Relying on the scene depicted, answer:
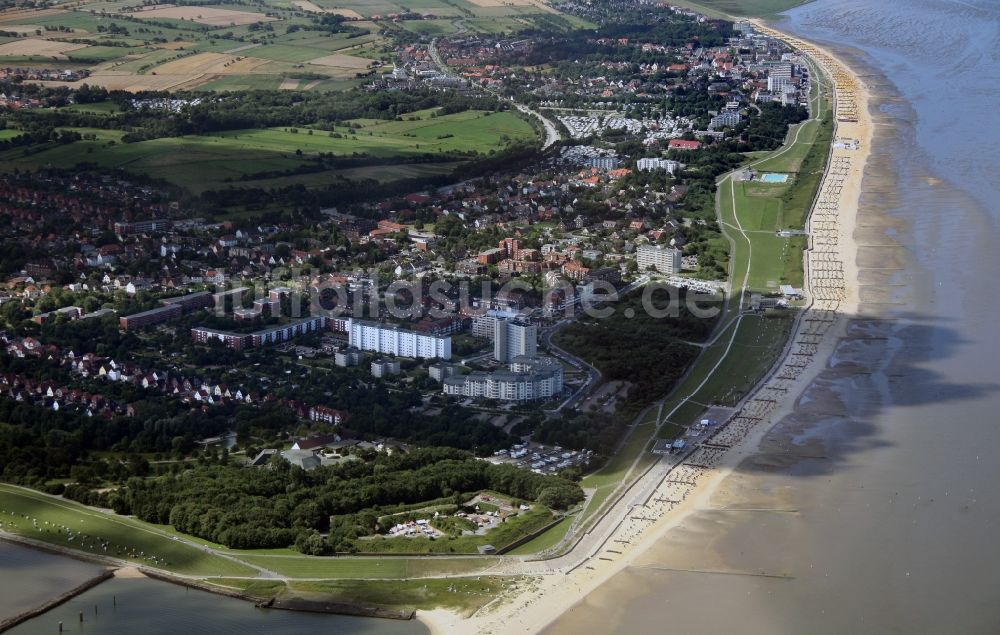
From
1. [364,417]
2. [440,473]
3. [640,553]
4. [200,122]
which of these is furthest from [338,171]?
[640,553]

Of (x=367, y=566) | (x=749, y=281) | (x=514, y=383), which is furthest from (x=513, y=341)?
(x=367, y=566)

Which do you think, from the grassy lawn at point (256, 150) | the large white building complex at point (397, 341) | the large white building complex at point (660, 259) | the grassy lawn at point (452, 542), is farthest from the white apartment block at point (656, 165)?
the grassy lawn at point (452, 542)

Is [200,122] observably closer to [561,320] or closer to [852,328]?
[561,320]

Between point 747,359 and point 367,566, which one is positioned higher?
point 747,359

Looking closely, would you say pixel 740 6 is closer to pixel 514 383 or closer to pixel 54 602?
pixel 514 383

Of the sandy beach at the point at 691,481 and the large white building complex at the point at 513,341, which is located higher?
the large white building complex at the point at 513,341

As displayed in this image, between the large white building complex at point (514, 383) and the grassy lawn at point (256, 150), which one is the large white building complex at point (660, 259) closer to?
the large white building complex at point (514, 383)
